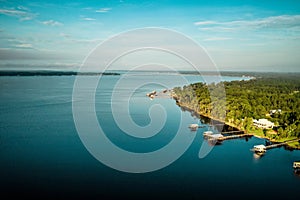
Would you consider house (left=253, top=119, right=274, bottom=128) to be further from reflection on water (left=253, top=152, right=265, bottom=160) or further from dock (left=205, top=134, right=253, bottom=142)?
reflection on water (left=253, top=152, right=265, bottom=160)

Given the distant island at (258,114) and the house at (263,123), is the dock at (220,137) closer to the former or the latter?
the distant island at (258,114)

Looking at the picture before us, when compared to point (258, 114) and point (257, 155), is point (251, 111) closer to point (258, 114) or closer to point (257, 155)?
point (258, 114)

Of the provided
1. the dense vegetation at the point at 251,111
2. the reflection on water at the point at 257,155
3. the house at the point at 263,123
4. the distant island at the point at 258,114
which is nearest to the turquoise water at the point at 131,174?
the reflection on water at the point at 257,155

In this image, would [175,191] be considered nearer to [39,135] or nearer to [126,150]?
[126,150]

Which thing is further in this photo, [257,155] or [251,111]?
[251,111]

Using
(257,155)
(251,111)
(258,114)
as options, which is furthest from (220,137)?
(258,114)

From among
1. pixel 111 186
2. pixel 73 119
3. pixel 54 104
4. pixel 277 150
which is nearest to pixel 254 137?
pixel 277 150

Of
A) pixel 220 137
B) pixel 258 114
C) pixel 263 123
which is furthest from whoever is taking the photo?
pixel 258 114

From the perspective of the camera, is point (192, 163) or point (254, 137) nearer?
point (192, 163)

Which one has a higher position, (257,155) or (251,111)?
(251,111)

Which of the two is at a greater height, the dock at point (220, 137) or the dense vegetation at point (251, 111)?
the dense vegetation at point (251, 111)

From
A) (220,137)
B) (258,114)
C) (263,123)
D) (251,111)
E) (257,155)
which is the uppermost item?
(251,111)
